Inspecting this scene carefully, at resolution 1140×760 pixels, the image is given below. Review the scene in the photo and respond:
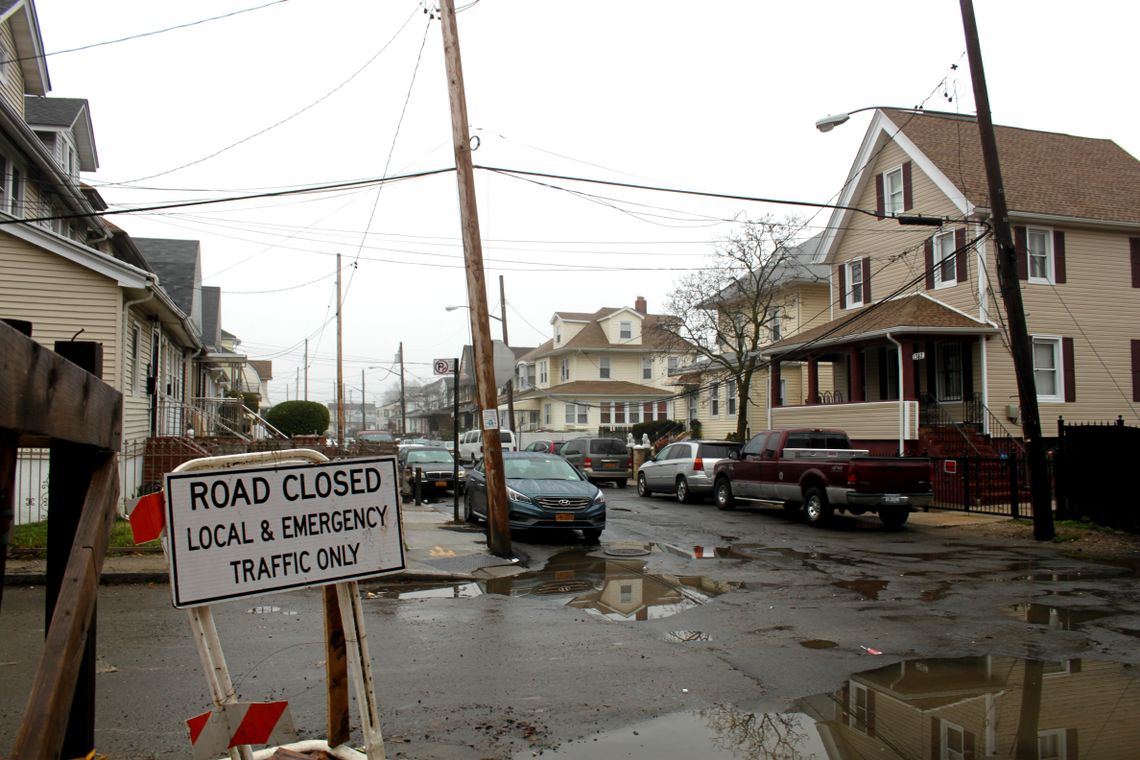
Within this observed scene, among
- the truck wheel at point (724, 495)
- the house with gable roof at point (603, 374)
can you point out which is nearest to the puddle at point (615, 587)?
the truck wheel at point (724, 495)

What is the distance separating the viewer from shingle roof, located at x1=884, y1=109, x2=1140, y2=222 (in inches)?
963

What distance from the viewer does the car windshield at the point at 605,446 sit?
2905 centimetres

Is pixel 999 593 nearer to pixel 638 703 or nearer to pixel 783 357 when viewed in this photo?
pixel 638 703

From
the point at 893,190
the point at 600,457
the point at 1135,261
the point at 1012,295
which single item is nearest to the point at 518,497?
the point at 1012,295

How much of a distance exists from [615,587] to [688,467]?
12812mm

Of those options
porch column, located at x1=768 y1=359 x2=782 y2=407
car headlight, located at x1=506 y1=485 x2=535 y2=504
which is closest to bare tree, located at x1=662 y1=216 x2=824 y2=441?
porch column, located at x1=768 y1=359 x2=782 y2=407

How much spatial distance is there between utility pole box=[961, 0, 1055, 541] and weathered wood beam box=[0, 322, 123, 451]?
48.3 feet

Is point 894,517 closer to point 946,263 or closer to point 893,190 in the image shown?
point 946,263

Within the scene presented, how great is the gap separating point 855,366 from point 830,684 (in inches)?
819

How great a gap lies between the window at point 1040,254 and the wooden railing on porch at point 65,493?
25.7m

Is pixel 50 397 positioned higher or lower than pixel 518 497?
higher

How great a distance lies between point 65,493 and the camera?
3.54 m

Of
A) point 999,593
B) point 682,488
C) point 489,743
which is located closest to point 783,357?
point 682,488

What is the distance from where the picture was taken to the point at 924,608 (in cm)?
912
